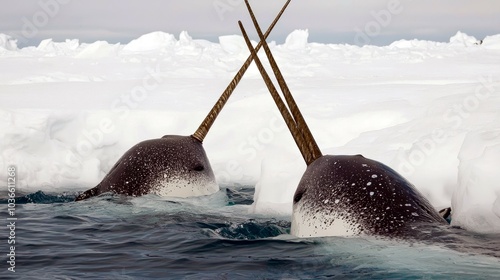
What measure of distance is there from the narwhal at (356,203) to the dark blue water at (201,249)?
0.14 m

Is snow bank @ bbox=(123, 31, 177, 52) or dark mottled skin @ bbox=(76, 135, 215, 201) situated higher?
snow bank @ bbox=(123, 31, 177, 52)

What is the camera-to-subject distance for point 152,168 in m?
9.15

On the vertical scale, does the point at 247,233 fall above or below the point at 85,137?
below

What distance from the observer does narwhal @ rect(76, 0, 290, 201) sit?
357 inches

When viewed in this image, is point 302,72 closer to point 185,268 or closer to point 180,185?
point 180,185

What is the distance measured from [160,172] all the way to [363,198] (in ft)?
13.2

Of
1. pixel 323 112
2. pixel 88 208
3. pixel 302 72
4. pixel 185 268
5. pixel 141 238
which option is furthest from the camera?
pixel 302 72

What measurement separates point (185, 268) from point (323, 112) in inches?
400

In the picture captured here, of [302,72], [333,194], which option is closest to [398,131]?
[333,194]

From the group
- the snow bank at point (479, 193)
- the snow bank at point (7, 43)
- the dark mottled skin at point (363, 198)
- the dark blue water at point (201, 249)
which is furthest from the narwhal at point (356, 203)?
the snow bank at point (7, 43)

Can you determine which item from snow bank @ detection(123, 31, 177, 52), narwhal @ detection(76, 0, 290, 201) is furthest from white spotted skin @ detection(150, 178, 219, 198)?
snow bank @ detection(123, 31, 177, 52)

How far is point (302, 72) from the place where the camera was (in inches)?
1277

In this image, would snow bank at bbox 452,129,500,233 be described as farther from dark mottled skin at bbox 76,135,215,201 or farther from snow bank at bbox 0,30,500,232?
dark mottled skin at bbox 76,135,215,201

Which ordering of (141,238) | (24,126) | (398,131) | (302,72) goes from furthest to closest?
(302,72) → (24,126) → (398,131) → (141,238)
